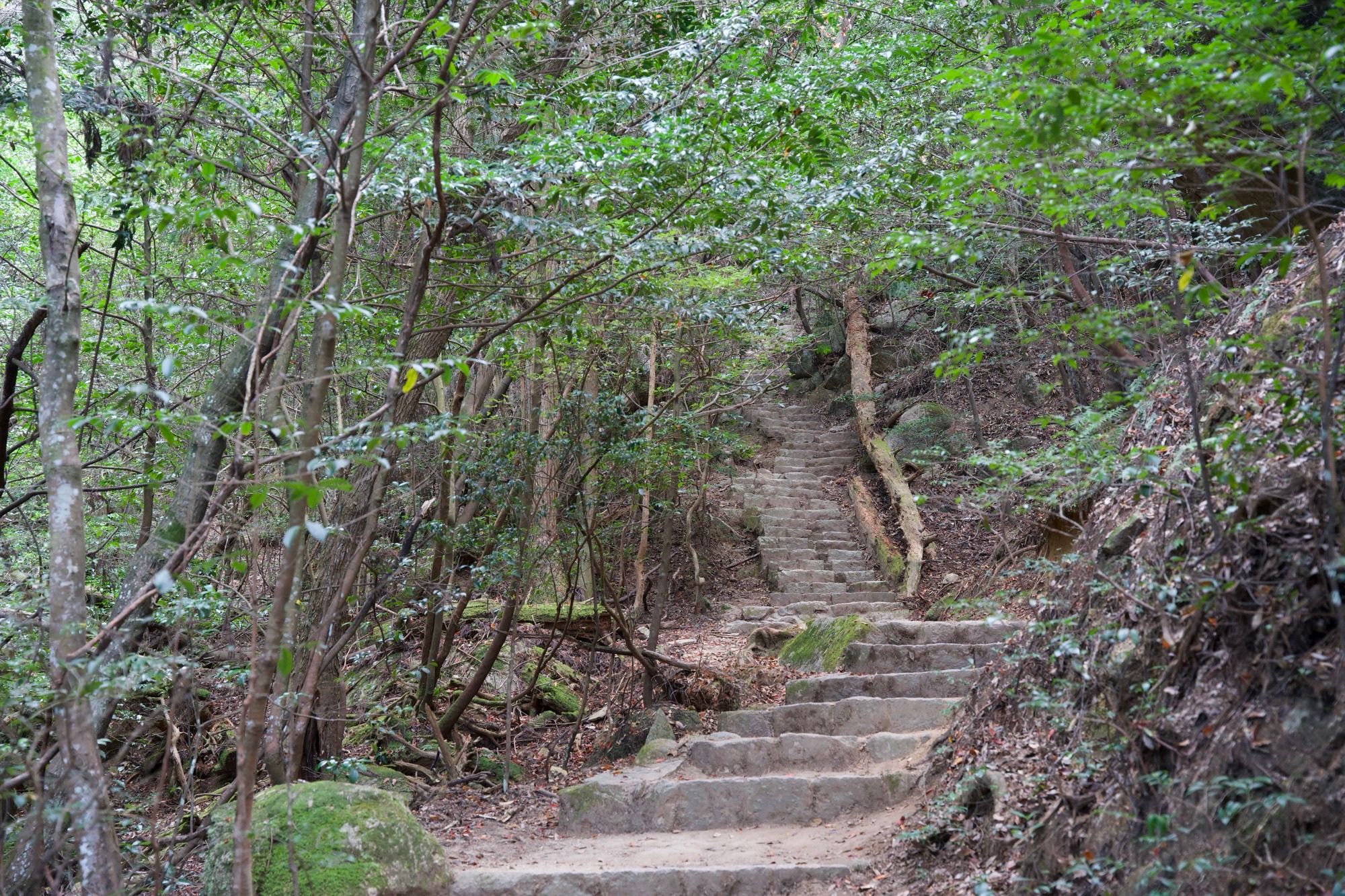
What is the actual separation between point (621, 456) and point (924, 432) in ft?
23.2

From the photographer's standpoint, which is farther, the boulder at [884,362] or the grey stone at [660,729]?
the boulder at [884,362]

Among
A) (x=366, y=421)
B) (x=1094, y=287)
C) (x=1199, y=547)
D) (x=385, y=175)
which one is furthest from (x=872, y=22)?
(x=366, y=421)

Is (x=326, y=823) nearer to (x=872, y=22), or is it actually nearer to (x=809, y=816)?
(x=809, y=816)

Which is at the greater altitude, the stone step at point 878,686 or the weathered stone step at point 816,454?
the weathered stone step at point 816,454

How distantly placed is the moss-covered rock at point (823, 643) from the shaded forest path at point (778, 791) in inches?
1.8

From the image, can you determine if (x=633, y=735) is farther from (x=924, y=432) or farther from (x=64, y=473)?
(x=924, y=432)

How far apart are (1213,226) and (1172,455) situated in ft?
6.59

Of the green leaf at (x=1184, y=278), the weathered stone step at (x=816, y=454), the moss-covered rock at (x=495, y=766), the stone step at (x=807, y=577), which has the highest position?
the weathered stone step at (x=816, y=454)

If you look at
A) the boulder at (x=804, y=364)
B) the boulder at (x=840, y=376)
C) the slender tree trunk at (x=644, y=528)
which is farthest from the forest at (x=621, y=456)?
the boulder at (x=804, y=364)

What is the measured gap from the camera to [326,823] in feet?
12.8

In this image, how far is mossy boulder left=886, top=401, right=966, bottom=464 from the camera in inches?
447

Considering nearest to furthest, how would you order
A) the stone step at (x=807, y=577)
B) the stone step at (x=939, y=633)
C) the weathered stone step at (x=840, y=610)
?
the stone step at (x=939, y=633) < the weathered stone step at (x=840, y=610) < the stone step at (x=807, y=577)

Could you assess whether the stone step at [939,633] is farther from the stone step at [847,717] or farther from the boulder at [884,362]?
the boulder at [884,362]

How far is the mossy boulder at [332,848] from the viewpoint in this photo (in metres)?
3.74
